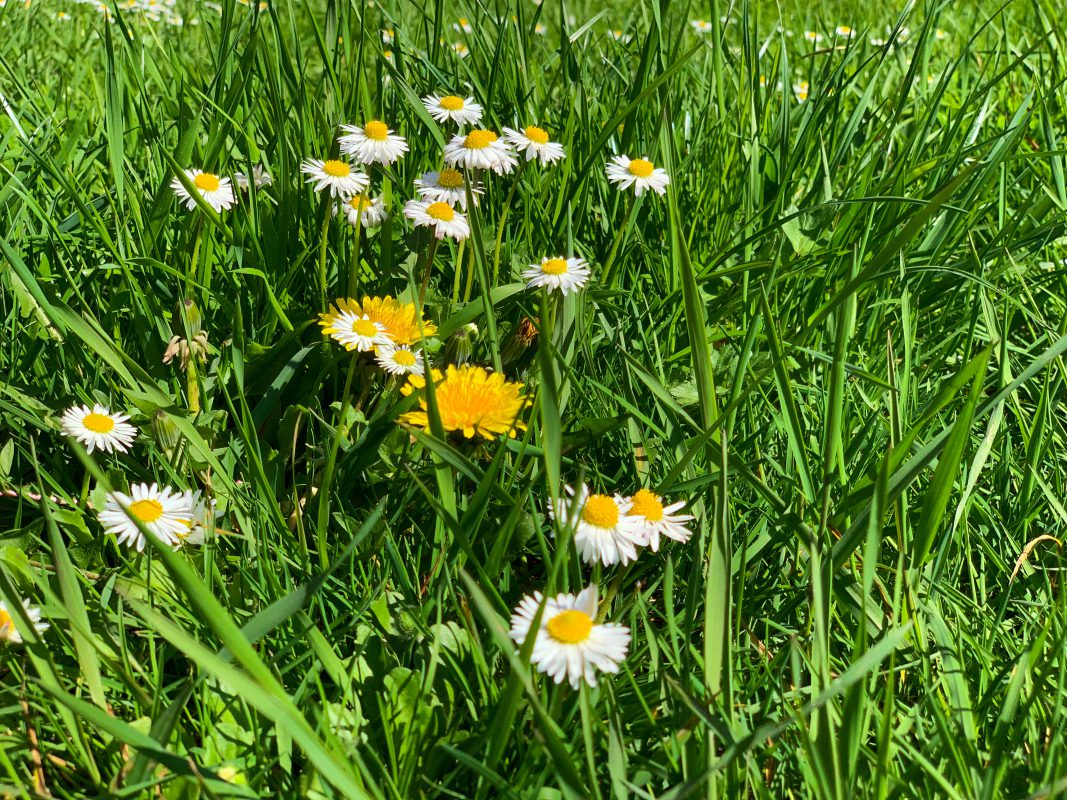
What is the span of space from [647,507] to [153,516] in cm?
56

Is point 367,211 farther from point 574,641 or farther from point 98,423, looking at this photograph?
point 574,641

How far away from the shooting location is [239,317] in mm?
1464

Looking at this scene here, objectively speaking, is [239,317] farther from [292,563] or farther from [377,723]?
[377,723]

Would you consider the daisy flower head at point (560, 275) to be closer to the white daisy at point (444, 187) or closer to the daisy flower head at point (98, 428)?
the white daisy at point (444, 187)

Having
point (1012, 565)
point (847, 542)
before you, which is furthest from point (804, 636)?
point (1012, 565)

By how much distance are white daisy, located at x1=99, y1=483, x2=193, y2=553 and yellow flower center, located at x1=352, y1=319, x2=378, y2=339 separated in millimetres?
294

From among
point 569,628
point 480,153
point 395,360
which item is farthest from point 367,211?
point 569,628

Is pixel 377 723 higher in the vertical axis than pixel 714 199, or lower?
lower

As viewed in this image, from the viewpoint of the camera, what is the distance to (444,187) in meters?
1.52

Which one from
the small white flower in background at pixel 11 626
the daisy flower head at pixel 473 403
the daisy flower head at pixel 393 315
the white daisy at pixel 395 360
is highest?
the daisy flower head at pixel 393 315

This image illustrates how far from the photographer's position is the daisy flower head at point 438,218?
4.75 feet

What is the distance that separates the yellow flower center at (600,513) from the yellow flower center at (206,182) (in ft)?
2.60

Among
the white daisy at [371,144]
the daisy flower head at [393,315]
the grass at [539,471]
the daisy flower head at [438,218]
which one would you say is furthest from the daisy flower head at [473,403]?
the white daisy at [371,144]

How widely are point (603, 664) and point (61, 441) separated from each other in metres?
0.89
